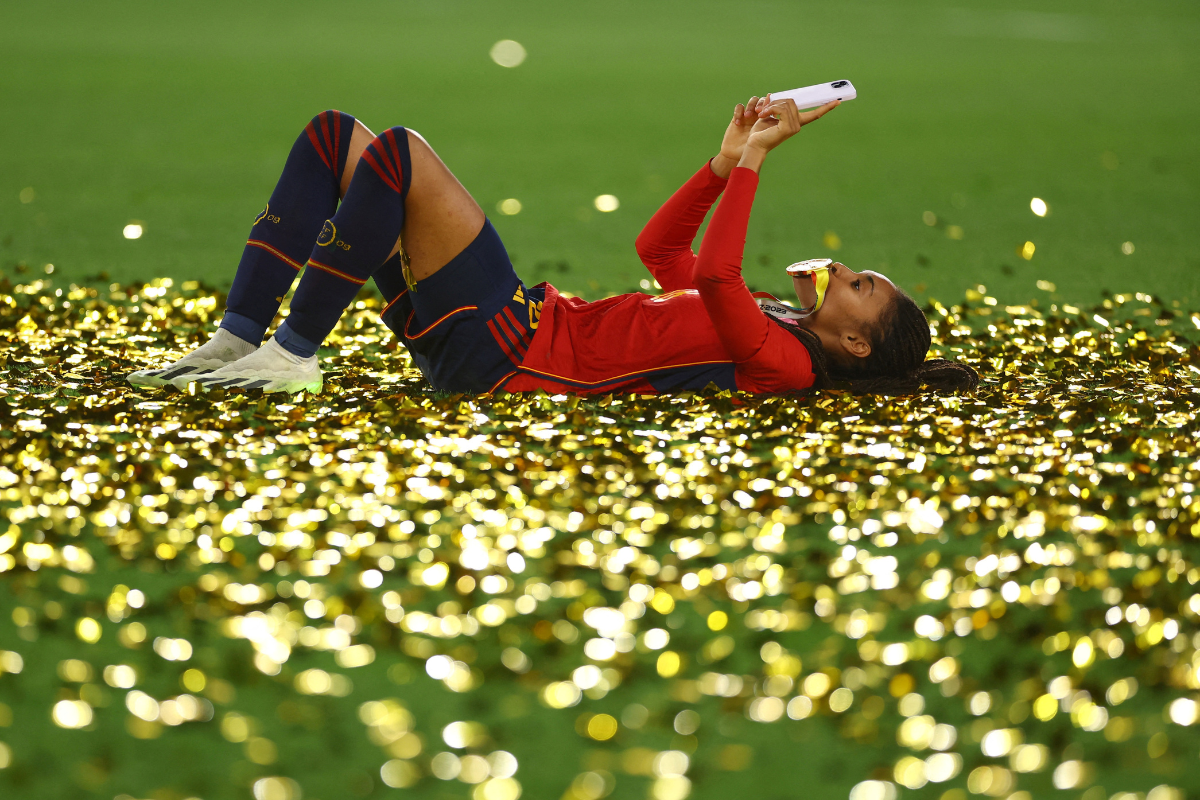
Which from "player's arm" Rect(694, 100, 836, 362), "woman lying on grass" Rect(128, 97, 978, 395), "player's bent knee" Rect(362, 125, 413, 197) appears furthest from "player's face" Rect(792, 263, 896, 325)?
"player's bent knee" Rect(362, 125, 413, 197)

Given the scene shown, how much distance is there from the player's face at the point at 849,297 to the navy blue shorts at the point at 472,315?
665 mm

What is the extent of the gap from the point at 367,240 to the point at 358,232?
0.08ft

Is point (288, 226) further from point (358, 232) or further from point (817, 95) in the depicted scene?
point (817, 95)

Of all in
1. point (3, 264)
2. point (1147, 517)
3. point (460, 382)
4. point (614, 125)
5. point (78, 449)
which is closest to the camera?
point (1147, 517)

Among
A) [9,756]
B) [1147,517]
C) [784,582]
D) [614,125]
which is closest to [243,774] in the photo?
[9,756]

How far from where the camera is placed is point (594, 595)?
1666 mm

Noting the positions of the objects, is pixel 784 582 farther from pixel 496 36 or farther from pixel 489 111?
pixel 496 36

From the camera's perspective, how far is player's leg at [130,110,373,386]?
8.27 ft

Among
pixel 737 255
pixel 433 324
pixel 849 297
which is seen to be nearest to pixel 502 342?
pixel 433 324

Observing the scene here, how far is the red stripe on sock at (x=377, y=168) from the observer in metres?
2.38

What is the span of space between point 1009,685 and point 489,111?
7894 millimetres

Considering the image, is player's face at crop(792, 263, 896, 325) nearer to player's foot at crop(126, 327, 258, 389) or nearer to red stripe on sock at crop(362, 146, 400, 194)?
red stripe on sock at crop(362, 146, 400, 194)

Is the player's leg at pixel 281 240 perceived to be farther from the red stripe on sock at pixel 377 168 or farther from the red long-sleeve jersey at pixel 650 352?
the red long-sleeve jersey at pixel 650 352

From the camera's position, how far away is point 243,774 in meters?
1.26
